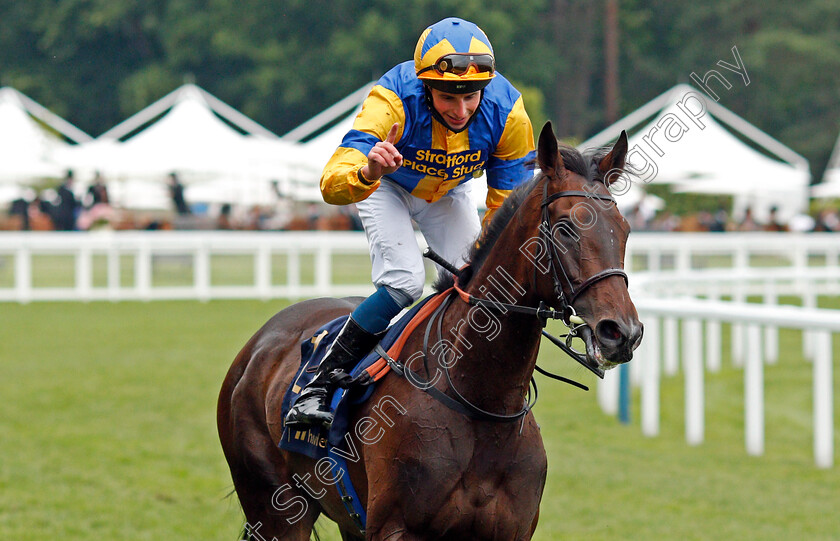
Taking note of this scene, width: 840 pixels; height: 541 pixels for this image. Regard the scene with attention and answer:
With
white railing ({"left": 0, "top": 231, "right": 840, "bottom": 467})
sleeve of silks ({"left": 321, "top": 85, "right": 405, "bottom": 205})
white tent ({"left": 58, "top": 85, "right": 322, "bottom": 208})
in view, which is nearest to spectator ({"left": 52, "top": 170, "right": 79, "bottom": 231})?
white railing ({"left": 0, "top": 231, "right": 840, "bottom": 467})

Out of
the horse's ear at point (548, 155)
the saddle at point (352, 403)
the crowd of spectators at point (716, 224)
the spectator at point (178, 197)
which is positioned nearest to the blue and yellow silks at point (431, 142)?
the horse's ear at point (548, 155)

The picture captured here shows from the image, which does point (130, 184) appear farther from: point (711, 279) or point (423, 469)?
point (423, 469)

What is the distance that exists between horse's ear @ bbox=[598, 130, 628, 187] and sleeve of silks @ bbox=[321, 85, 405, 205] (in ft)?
2.37

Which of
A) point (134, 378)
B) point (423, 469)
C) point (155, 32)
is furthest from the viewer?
point (155, 32)

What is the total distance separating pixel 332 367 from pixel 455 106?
1.01m

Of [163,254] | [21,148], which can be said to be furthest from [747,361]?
[21,148]

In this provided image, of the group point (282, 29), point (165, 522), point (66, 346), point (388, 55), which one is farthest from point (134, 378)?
point (282, 29)

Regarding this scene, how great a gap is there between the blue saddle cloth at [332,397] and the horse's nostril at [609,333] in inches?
38.7

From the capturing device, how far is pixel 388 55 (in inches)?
1706

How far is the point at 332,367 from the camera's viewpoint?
12.6 feet

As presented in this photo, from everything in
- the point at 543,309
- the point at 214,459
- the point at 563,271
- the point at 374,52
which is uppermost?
the point at 563,271

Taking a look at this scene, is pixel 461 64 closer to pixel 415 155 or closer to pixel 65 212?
pixel 415 155

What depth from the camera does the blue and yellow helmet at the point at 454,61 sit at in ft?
11.9

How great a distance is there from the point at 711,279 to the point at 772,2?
40729 mm
